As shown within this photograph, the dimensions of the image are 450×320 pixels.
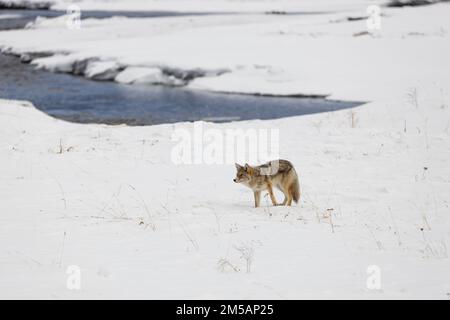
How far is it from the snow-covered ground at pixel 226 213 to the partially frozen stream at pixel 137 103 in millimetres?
4964

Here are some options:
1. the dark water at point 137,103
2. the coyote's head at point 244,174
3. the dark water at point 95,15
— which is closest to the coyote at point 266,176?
the coyote's head at point 244,174

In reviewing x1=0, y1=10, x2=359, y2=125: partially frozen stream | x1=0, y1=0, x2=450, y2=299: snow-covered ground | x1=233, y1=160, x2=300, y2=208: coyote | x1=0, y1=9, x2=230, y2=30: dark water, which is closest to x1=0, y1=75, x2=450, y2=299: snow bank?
x1=0, y1=0, x2=450, y2=299: snow-covered ground

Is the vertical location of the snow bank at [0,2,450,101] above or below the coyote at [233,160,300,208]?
above

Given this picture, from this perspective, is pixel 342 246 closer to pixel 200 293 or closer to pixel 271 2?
pixel 200 293

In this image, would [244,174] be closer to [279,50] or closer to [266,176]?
[266,176]

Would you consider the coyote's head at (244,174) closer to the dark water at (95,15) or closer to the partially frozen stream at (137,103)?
the partially frozen stream at (137,103)

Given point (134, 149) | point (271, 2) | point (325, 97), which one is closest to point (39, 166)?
point (134, 149)

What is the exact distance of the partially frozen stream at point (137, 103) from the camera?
2369 cm

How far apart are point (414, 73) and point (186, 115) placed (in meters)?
11.8

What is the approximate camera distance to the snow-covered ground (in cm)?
655

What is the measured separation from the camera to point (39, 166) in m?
12.7

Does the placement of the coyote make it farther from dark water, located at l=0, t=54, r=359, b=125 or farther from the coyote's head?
dark water, located at l=0, t=54, r=359, b=125

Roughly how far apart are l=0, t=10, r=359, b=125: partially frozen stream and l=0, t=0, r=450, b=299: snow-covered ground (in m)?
4.96

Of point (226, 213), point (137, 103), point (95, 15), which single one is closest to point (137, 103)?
point (137, 103)
